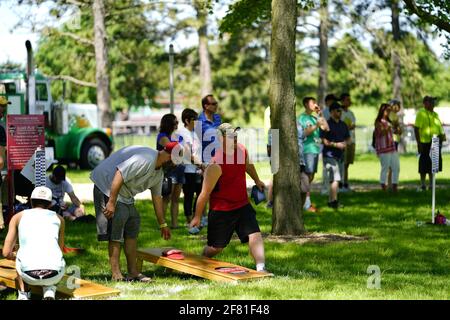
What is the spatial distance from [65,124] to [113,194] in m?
17.8

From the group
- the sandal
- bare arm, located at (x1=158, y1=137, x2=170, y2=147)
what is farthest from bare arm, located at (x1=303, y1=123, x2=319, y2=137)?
the sandal

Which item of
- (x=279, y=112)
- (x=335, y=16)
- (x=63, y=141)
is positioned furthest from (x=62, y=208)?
(x=335, y=16)

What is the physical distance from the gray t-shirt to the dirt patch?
3400mm

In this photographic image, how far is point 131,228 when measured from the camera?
9.05 m

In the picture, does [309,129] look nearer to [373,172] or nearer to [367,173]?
[367,173]

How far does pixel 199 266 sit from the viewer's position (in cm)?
880

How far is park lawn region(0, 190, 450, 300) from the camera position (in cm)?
795

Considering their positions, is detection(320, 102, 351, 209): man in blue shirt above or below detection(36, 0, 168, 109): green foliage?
below

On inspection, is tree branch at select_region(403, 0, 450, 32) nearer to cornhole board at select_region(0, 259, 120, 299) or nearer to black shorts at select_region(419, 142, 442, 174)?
black shorts at select_region(419, 142, 442, 174)

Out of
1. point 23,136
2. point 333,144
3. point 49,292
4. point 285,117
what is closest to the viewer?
point 49,292

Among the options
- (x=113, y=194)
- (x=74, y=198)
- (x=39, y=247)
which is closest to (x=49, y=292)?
(x=39, y=247)

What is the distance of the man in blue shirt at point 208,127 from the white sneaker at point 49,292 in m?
5.35
